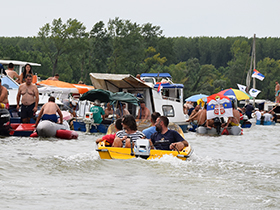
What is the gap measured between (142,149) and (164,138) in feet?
3.45

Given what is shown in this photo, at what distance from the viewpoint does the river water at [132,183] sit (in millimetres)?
6824

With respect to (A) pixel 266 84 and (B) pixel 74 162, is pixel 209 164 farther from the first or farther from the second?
(A) pixel 266 84

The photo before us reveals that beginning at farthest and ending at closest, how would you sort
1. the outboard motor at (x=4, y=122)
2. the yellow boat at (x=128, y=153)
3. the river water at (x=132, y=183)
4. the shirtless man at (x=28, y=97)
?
the shirtless man at (x=28, y=97) < the outboard motor at (x=4, y=122) < the yellow boat at (x=128, y=153) < the river water at (x=132, y=183)

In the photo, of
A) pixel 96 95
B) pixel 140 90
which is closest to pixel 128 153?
pixel 96 95

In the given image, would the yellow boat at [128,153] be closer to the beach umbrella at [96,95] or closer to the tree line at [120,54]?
the beach umbrella at [96,95]

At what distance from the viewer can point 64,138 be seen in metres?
16.4

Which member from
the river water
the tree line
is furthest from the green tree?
the river water

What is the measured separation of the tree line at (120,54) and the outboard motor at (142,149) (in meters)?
49.4

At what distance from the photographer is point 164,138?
11031mm

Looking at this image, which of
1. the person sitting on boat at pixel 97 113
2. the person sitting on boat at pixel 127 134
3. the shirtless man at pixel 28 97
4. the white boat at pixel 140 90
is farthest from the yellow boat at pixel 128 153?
the white boat at pixel 140 90

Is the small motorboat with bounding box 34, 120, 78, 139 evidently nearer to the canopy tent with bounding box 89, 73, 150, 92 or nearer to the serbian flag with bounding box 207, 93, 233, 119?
the canopy tent with bounding box 89, 73, 150, 92

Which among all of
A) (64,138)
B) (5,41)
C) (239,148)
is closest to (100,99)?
(64,138)

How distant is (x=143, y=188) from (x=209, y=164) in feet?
12.0

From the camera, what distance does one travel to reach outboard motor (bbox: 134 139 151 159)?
1011cm
